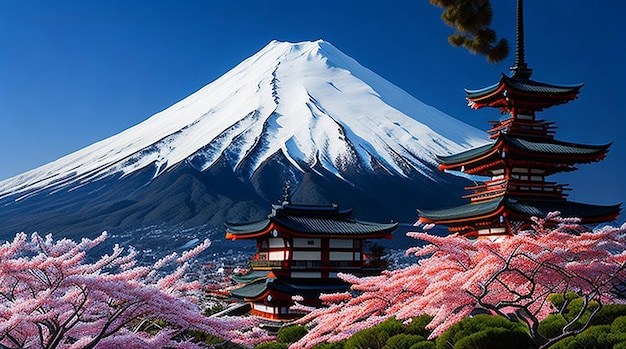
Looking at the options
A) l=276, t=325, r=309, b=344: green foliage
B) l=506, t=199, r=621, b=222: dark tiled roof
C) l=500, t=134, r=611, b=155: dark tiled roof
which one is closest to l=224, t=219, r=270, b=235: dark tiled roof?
l=506, t=199, r=621, b=222: dark tiled roof

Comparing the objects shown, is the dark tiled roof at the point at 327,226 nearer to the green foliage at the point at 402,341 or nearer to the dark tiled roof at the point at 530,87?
the dark tiled roof at the point at 530,87

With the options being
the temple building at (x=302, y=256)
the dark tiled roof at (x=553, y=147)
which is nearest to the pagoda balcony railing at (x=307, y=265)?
the temple building at (x=302, y=256)

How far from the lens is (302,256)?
18594 millimetres

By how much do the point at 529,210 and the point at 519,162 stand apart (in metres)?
1.60

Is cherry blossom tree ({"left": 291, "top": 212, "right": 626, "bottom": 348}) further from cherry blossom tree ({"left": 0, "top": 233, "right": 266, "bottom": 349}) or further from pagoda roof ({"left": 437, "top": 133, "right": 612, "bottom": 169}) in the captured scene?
pagoda roof ({"left": 437, "top": 133, "right": 612, "bottom": 169})

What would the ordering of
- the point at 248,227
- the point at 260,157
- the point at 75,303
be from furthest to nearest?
the point at 260,157 < the point at 248,227 < the point at 75,303

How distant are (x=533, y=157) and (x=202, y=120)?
90.5m

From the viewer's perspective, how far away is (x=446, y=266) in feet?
16.3

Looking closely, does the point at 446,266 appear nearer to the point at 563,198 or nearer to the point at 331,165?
the point at 563,198

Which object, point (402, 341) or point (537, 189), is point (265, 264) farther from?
point (402, 341)

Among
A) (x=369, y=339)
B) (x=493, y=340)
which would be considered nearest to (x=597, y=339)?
(x=493, y=340)

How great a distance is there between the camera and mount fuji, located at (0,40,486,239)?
232ft

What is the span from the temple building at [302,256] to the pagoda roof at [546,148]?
438 centimetres

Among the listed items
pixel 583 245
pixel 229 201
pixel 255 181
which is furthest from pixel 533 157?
pixel 255 181
